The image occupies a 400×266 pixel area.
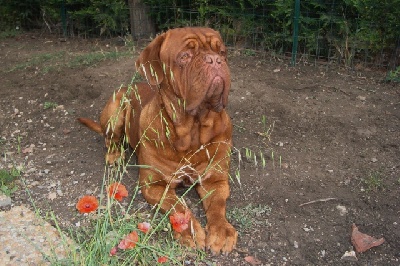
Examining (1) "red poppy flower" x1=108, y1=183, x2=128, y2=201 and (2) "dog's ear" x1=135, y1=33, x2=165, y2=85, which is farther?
(2) "dog's ear" x1=135, y1=33, x2=165, y2=85

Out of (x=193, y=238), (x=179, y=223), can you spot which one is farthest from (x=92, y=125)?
(x=179, y=223)

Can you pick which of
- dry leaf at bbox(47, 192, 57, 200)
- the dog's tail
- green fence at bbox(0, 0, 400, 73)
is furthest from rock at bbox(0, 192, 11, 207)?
green fence at bbox(0, 0, 400, 73)

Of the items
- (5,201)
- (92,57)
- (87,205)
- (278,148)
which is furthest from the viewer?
(92,57)

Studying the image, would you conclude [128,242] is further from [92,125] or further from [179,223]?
[92,125]

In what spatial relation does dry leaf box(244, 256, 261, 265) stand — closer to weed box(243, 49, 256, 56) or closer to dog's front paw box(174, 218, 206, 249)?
dog's front paw box(174, 218, 206, 249)

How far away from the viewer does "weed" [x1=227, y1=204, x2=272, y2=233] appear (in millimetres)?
3228

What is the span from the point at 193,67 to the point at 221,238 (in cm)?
106

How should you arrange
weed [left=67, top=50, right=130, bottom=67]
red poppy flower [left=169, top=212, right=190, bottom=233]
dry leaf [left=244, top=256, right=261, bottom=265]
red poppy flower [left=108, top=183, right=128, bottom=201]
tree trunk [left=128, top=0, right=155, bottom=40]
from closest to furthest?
red poppy flower [left=108, top=183, right=128, bottom=201] < red poppy flower [left=169, top=212, right=190, bottom=233] < dry leaf [left=244, top=256, right=261, bottom=265] < weed [left=67, top=50, right=130, bottom=67] < tree trunk [left=128, top=0, right=155, bottom=40]

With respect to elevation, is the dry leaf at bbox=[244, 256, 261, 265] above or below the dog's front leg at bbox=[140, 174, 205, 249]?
below

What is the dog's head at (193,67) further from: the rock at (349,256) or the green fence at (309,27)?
the green fence at (309,27)

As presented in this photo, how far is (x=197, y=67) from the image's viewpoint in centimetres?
299

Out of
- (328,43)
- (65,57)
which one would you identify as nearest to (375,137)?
(328,43)

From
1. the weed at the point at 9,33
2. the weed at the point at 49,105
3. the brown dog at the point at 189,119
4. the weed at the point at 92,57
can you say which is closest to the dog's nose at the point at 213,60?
the brown dog at the point at 189,119

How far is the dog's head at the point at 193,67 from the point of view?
2.98 m
